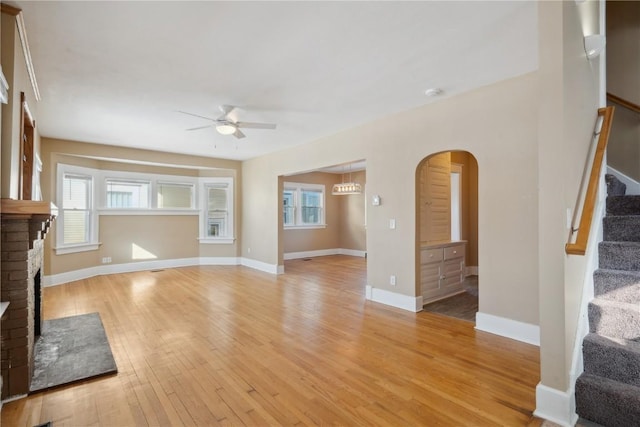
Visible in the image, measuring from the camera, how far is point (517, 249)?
3340 millimetres

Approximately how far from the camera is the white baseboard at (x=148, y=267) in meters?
6.06

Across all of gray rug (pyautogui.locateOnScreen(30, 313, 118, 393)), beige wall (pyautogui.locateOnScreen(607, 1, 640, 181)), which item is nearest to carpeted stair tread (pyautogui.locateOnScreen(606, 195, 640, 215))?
beige wall (pyautogui.locateOnScreen(607, 1, 640, 181))

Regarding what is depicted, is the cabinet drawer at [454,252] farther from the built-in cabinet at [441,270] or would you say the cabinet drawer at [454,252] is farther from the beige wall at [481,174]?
the beige wall at [481,174]

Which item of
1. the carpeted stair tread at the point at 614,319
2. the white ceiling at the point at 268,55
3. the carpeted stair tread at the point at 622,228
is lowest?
the carpeted stair tread at the point at 614,319

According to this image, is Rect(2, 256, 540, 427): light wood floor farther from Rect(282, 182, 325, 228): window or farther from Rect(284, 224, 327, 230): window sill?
Rect(282, 182, 325, 228): window

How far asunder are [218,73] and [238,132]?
49.6 inches

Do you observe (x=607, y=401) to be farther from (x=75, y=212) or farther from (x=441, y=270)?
(x=75, y=212)

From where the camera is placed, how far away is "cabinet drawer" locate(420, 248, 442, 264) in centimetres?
456

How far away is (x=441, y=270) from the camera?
4914mm

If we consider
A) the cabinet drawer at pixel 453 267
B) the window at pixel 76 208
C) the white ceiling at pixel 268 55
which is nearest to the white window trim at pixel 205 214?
the window at pixel 76 208

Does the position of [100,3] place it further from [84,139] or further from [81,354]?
[84,139]

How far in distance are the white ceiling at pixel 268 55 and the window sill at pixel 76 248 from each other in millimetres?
2618

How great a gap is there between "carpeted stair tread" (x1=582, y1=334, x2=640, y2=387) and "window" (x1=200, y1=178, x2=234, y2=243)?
7372 millimetres

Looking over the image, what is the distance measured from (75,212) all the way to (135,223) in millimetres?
1184
